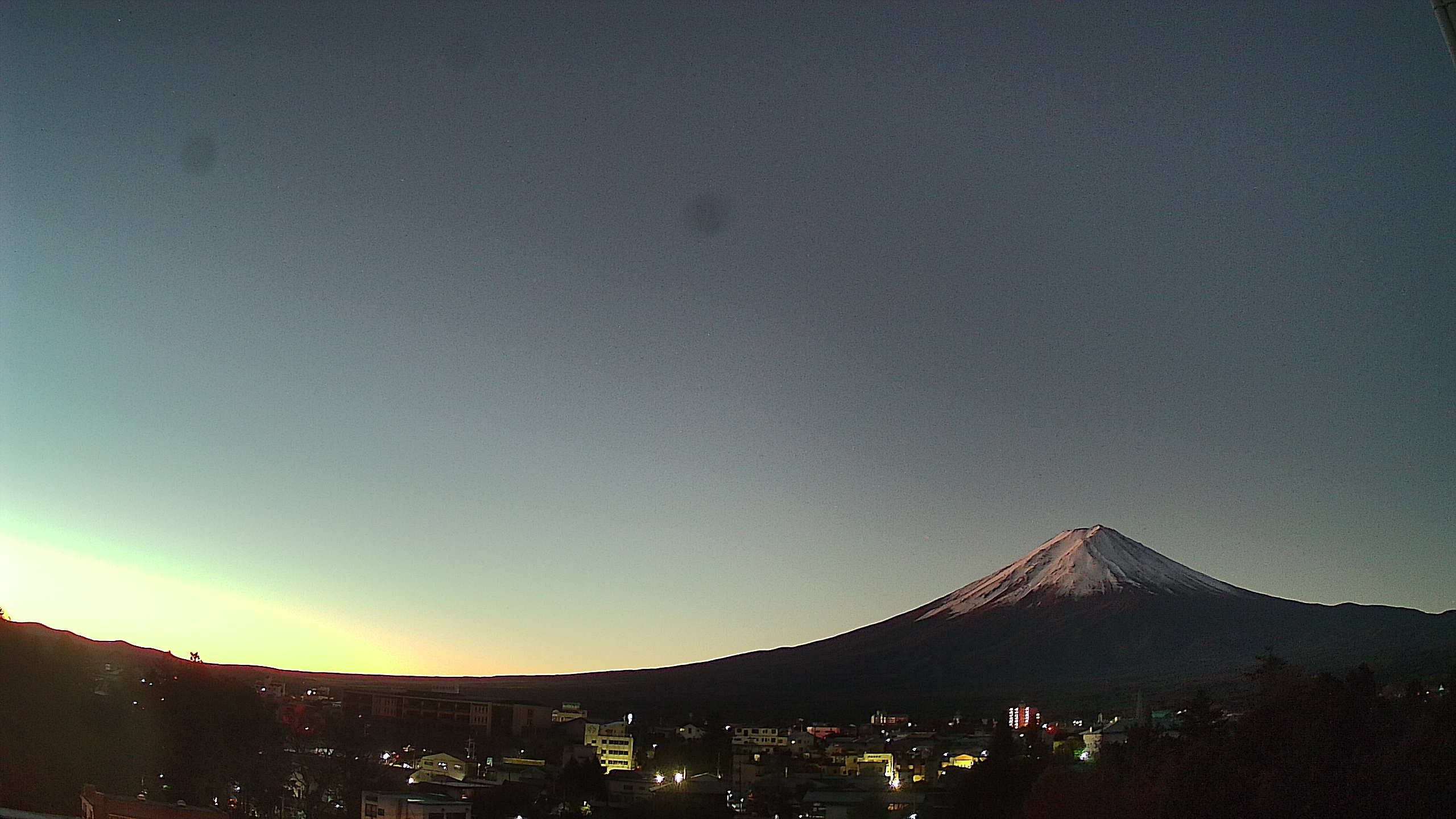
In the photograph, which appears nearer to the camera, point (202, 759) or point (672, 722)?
point (202, 759)

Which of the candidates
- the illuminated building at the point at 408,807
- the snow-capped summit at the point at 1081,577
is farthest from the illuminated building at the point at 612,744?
the snow-capped summit at the point at 1081,577

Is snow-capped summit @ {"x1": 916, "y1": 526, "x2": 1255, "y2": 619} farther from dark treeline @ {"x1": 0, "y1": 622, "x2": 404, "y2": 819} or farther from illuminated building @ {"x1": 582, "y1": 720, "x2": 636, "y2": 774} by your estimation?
dark treeline @ {"x1": 0, "y1": 622, "x2": 404, "y2": 819}

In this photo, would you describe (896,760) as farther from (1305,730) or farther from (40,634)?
(40,634)

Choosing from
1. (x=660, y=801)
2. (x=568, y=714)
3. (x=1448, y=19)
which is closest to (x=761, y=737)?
(x=568, y=714)

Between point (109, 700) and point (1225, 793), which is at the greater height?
point (109, 700)

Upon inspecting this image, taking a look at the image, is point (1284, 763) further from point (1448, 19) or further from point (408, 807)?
point (1448, 19)

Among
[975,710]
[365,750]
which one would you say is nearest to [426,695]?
[975,710]
